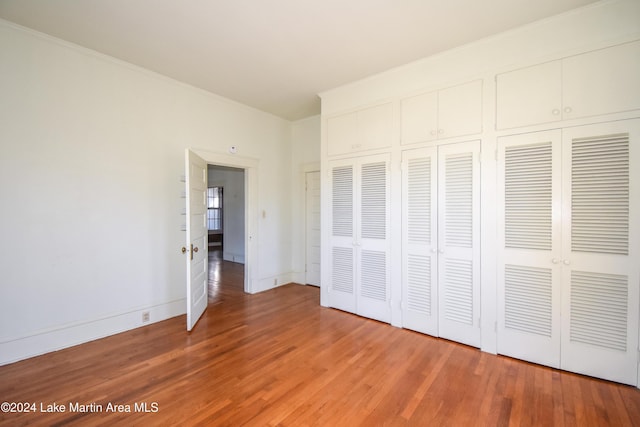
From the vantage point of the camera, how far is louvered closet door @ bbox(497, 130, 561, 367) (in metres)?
2.50

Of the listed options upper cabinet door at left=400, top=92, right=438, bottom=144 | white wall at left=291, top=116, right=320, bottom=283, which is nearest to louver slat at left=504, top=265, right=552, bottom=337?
upper cabinet door at left=400, top=92, right=438, bottom=144

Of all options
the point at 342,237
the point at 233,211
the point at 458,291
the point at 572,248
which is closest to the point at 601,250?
the point at 572,248

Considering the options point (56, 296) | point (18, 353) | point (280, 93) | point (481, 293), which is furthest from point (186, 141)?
point (481, 293)

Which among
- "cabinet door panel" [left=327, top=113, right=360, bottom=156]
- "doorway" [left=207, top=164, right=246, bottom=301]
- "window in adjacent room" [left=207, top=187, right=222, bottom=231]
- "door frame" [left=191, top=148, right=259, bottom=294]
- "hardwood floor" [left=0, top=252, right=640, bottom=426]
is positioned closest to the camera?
"hardwood floor" [left=0, top=252, right=640, bottom=426]

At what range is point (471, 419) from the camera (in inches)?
73.7

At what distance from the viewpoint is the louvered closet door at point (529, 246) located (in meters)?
2.50

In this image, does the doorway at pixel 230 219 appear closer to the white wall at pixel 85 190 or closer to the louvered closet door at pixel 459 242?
the white wall at pixel 85 190

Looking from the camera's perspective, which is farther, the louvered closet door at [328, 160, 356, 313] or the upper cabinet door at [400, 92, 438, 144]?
the louvered closet door at [328, 160, 356, 313]

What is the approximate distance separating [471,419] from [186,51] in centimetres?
413

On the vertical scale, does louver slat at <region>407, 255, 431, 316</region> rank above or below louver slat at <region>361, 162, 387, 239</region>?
below

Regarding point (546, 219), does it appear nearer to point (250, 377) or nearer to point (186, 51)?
point (250, 377)

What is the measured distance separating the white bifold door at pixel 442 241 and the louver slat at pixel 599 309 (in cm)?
75

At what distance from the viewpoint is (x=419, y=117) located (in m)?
3.23

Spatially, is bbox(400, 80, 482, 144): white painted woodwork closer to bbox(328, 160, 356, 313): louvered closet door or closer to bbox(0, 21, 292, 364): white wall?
bbox(328, 160, 356, 313): louvered closet door
